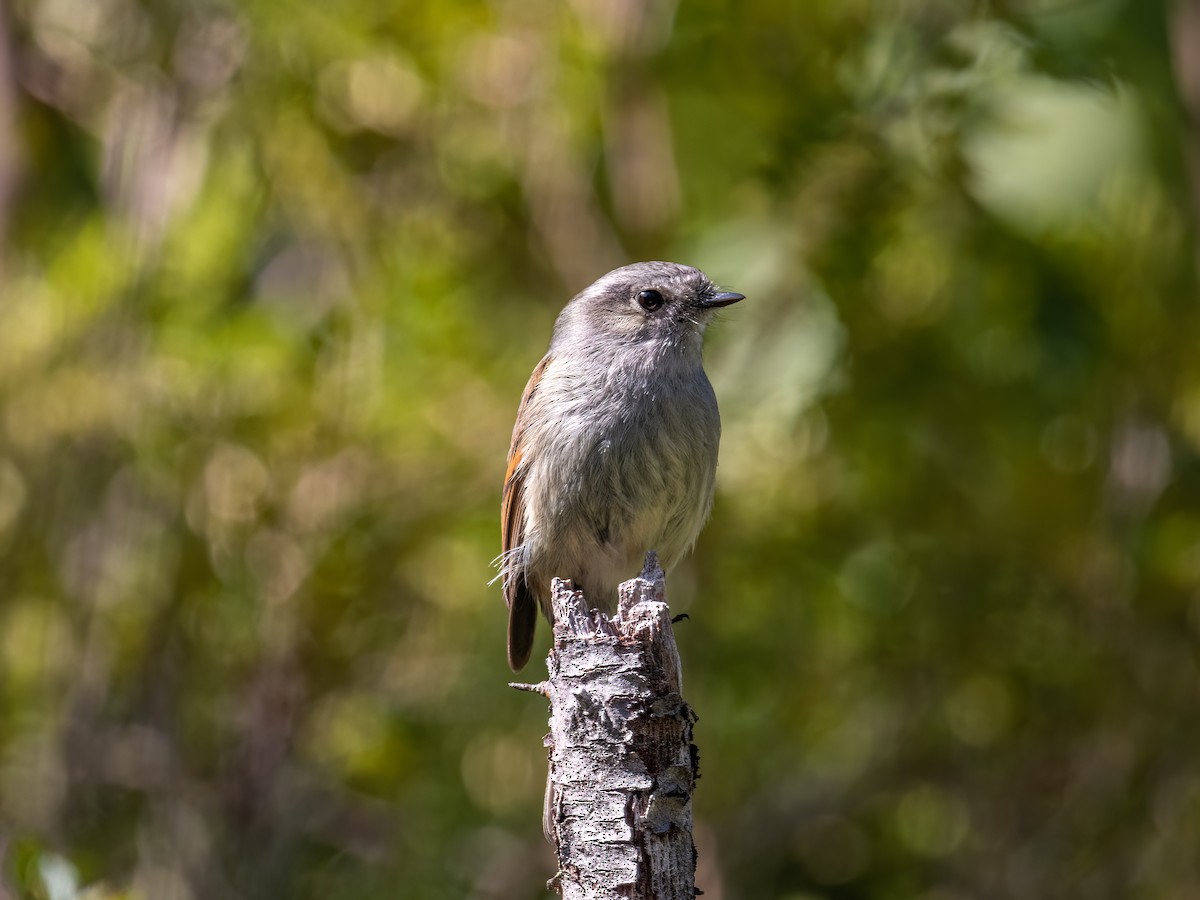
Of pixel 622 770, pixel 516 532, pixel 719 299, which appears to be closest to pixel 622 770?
pixel 622 770

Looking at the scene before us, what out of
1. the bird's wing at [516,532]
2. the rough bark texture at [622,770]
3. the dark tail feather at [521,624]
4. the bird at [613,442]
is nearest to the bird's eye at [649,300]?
the bird at [613,442]

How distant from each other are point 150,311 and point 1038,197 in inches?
130

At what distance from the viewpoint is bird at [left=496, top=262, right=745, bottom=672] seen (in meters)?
4.61

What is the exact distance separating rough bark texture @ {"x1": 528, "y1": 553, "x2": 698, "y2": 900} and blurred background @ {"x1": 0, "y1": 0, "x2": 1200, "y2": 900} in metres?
2.15

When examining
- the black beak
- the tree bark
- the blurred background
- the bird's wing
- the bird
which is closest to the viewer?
the tree bark

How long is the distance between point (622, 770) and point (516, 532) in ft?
7.03

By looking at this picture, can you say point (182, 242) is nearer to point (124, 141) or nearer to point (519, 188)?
point (124, 141)

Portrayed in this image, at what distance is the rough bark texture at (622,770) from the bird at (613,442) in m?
1.61

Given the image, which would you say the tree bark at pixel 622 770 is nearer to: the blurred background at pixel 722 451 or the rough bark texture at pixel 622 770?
the rough bark texture at pixel 622 770

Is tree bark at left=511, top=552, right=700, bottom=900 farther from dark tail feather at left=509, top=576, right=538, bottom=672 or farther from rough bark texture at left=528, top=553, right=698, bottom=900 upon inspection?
dark tail feather at left=509, top=576, right=538, bottom=672

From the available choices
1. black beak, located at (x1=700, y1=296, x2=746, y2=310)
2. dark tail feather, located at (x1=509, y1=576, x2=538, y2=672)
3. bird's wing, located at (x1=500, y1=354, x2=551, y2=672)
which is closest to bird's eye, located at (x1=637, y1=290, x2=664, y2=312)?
black beak, located at (x1=700, y1=296, x2=746, y2=310)

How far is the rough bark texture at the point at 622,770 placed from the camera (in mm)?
2824

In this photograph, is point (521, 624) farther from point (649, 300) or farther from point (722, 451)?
point (649, 300)

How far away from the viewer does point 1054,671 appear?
5137 mm
